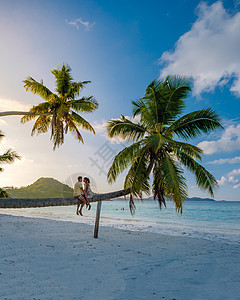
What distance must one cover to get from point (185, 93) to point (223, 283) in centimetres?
A: 684

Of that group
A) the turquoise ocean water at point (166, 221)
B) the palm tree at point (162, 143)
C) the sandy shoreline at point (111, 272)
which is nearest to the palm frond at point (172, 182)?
the palm tree at point (162, 143)

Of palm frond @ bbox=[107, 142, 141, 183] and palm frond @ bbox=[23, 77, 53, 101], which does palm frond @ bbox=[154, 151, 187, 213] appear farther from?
palm frond @ bbox=[23, 77, 53, 101]

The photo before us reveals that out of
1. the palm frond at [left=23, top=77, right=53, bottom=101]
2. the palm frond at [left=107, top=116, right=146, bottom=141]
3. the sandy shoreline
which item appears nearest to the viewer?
the sandy shoreline

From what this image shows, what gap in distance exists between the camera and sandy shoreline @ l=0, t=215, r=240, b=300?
3426 millimetres

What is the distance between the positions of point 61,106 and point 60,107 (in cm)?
9

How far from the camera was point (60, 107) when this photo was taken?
1175cm

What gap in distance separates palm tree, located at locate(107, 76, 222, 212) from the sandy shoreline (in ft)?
6.43

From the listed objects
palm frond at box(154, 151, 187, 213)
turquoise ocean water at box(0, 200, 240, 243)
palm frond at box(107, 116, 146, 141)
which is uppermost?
palm frond at box(107, 116, 146, 141)

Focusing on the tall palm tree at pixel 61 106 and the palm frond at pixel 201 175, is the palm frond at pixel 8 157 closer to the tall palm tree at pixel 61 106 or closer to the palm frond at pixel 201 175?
the tall palm tree at pixel 61 106

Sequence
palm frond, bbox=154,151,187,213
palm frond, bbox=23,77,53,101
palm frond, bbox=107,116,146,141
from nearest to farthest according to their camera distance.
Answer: palm frond, bbox=154,151,187,213, palm frond, bbox=107,116,146,141, palm frond, bbox=23,77,53,101

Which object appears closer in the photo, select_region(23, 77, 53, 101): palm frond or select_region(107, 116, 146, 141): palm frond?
select_region(107, 116, 146, 141): palm frond

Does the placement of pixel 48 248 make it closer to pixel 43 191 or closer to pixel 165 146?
pixel 165 146

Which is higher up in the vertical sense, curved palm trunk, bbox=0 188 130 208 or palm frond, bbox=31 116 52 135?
palm frond, bbox=31 116 52 135

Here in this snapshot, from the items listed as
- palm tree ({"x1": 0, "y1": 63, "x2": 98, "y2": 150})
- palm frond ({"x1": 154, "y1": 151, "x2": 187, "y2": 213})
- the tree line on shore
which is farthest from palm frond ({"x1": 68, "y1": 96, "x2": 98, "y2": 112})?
palm frond ({"x1": 154, "y1": 151, "x2": 187, "y2": 213})
